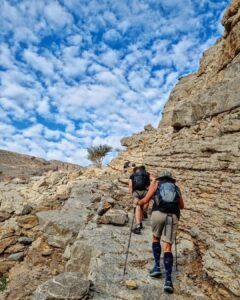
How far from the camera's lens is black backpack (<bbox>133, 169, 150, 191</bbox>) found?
33.2 ft

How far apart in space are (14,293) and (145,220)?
4962 millimetres

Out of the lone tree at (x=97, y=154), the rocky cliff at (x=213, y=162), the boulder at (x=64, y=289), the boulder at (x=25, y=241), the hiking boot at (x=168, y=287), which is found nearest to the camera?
the boulder at (x=64, y=289)

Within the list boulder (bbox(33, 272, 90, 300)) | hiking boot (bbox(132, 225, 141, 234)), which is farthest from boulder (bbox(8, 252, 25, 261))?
boulder (bbox(33, 272, 90, 300))

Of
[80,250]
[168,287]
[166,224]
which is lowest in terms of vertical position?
[168,287]

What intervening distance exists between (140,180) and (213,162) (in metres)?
2.53

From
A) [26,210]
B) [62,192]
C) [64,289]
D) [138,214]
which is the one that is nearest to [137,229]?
[138,214]

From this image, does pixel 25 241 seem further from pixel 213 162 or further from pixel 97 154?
pixel 97 154

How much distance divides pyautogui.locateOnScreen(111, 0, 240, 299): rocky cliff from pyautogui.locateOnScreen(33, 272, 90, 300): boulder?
8.57 ft

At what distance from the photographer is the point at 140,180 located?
1010 centimetres

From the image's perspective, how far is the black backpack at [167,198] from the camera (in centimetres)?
639

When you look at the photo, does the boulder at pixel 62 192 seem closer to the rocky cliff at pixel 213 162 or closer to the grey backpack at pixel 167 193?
the rocky cliff at pixel 213 162

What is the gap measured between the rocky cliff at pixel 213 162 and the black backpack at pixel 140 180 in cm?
162

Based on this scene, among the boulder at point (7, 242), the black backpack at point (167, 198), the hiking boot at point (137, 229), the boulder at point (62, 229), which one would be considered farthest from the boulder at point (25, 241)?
the black backpack at point (167, 198)

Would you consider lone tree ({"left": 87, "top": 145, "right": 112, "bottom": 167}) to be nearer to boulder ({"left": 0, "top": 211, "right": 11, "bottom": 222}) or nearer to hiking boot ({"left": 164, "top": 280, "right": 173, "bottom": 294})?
boulder ({"left": 0, "top": 211, "right": 11, "bottom": 222})
